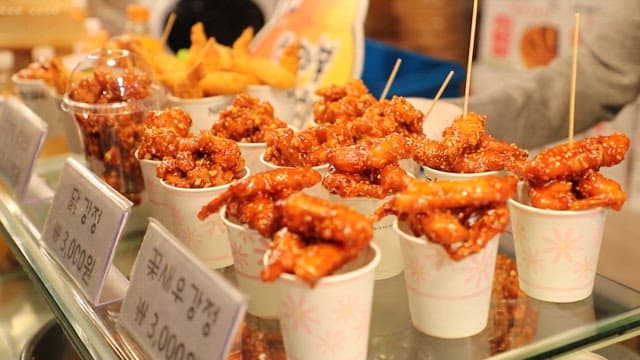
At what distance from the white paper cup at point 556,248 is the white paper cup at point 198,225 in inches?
22.0

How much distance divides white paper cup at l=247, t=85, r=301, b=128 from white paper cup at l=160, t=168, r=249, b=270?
79cm

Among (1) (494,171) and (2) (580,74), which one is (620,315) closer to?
(1) (494,171)

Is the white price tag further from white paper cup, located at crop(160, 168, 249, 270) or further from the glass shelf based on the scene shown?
white paper cup, located at crop(160, 168, 249, 270)

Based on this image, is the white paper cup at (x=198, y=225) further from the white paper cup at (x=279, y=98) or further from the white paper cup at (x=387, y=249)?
the white paper cup at (x=279, y=98)

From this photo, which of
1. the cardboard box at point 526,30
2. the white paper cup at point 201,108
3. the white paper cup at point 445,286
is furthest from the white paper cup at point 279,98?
the cardboard box at point 526,30

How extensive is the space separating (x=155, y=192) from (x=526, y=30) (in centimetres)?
299

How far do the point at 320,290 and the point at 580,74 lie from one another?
197cm

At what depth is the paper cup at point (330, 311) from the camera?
1037mm

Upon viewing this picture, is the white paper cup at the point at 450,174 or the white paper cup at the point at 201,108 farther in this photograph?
the white paper cup at the point at 201,108

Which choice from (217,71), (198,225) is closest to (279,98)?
(217,71)

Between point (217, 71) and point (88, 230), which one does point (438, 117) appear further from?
point (88, 230)

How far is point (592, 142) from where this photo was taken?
130cm

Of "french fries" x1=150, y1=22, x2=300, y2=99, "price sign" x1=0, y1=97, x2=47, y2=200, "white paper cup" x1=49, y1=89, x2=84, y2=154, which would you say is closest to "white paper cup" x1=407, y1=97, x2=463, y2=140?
"french fries" x1=150, y1=22, x2=300, y2=99

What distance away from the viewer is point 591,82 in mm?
2660
